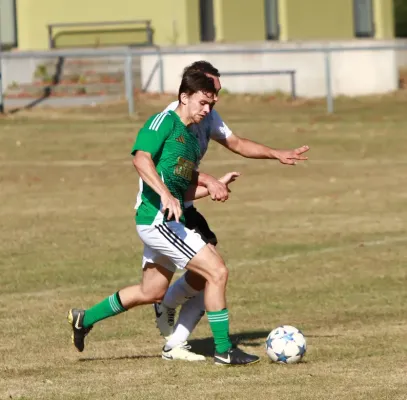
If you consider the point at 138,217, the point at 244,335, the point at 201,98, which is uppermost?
the point at 201,98

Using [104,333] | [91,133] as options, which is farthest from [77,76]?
[104,333]

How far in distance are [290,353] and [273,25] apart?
30553 millimetres

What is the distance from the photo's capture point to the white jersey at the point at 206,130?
9242 millimetres

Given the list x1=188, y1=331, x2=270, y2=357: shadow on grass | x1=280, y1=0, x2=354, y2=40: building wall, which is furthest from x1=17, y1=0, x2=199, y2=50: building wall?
x1=188, y1=331, x2=270, y2=357: shadow on grass

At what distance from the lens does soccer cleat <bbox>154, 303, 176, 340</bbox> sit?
9.85 meters

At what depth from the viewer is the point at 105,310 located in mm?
9578

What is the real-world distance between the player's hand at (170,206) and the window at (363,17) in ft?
112

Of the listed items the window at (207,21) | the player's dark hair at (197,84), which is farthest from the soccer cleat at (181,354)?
the window at (207,21)

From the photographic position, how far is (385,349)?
31.8ft

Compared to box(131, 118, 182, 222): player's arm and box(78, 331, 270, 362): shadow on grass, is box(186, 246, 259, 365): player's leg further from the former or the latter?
box(78, 331, 270, 362): shadow on grass

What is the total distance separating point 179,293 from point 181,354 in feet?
1.68

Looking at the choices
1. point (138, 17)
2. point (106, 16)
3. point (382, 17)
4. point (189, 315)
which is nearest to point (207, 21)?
point (138, 17)

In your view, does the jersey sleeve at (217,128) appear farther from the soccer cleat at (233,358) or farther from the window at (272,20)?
the window at (272,20)

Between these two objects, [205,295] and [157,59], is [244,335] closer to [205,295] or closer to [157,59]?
[205,295]
